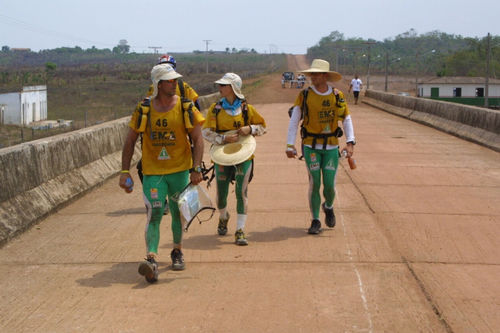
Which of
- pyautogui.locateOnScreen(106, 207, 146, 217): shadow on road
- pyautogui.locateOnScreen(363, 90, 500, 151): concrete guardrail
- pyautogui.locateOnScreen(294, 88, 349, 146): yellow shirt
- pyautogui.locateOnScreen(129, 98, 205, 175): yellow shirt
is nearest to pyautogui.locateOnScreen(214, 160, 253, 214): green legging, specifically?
pyautogui.locateOnScreen(294, 88, 349, 146): yellow shirt

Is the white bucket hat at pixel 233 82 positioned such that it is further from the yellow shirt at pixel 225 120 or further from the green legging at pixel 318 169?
the green legging at pixel 318 169

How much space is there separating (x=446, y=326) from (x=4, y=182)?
533cm

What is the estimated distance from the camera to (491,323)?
5.35 m

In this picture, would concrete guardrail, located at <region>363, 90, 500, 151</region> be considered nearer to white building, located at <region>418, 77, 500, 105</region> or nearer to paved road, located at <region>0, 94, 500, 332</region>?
paved road, located at <region>0, 94, 500, 332</region>

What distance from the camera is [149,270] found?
6.36 metres

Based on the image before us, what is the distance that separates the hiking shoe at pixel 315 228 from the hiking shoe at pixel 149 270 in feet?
8.10

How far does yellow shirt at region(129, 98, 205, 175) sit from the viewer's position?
6.57m

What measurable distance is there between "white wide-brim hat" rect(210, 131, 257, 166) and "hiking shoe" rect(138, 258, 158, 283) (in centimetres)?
183

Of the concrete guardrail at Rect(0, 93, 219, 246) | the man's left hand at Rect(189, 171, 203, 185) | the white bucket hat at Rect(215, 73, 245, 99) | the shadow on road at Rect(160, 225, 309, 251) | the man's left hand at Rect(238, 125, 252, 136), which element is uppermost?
the white bucket hat at Rect(215, 73, 245, 99)

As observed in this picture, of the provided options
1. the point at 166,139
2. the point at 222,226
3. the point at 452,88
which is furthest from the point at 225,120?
the point at 452,88

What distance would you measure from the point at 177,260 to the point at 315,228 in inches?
82.2

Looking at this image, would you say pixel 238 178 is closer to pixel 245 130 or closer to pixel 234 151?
pixel 234 151

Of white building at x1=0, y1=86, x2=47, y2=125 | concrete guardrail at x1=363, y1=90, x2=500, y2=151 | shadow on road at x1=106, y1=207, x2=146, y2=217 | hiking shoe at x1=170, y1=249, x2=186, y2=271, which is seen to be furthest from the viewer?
white building at x1=0, y1=86, x2=47, y2=125

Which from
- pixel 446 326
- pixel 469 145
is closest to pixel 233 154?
pixel 446 326
